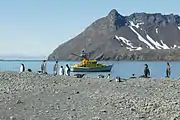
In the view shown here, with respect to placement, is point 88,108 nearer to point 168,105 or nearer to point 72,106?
point 72,106

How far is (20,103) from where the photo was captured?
1862 cm

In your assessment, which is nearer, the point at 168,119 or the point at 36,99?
the point at 168,119

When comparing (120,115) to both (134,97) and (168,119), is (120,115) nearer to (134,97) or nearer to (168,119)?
(168,119)

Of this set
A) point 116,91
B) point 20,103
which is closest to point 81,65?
point 116,91

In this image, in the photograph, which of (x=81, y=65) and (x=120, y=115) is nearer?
(x=120, y=115)

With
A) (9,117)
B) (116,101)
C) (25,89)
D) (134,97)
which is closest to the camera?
(9,117)

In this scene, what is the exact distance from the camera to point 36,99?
20.0 metres

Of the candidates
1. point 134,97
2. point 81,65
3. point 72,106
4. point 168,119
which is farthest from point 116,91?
point 81,65

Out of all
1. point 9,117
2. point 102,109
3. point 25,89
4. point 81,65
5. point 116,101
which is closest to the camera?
point 9,117

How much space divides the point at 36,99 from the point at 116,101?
11.0 ft

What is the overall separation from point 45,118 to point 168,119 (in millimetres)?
4165

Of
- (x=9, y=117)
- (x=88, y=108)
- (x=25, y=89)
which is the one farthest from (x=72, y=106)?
(x=25, y=89)

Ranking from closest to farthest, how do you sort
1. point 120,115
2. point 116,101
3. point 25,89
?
1. point 120,115
2. point 116,101
3. point 25,89

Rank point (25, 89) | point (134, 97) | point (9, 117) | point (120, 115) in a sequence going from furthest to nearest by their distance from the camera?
point (25, 89), point (134, 97), point (120, 115), point (9, 117)
